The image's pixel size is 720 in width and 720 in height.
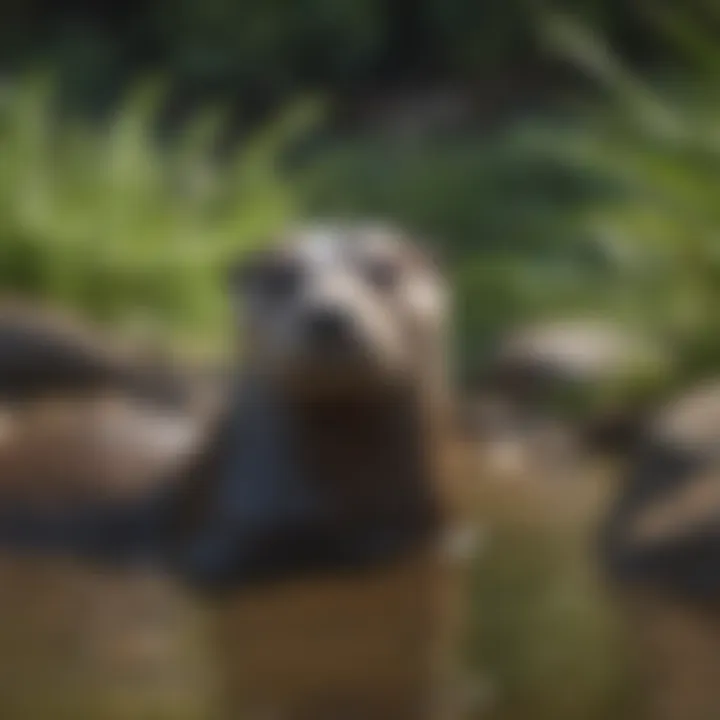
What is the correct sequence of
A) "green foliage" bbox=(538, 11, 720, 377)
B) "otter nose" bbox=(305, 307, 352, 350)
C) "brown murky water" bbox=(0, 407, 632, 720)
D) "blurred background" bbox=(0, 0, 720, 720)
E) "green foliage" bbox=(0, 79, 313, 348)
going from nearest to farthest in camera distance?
"brown murky water" bbox=(0, 407, 632, 720)
"otter nose" bbox=(305, 307, 352, 350)
"blurred background" bbox=(0, 0, 720, 720)
"green foliage" bbox=(538, 11, 720, 377)
"green foliage" bbox=(0, 79, 313, 348)

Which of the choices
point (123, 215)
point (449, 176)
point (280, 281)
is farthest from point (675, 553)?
point (449, 176)

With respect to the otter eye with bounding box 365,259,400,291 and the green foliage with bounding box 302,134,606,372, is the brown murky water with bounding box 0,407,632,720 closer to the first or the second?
the otter eye with bounding box 365,259,400,291

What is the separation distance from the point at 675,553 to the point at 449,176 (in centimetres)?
423

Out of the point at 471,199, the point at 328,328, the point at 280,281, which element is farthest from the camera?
the point at 471,199

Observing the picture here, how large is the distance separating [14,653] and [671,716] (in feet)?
2.12

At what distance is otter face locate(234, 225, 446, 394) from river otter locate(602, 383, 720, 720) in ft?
1.02

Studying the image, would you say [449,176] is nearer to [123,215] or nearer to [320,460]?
[123,215]

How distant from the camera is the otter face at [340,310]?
7.41 ft

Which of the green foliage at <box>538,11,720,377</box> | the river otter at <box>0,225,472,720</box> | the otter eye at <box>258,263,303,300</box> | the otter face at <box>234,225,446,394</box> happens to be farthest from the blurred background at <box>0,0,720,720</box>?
the otter eye at <box>258,263,303,300</box>

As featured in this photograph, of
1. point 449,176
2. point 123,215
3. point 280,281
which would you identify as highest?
point 449,176

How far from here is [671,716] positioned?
171cm

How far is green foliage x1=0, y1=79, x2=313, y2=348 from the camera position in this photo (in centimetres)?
396

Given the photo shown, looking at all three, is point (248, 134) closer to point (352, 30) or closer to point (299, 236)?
point (352, 30)

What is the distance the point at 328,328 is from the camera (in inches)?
88.5
